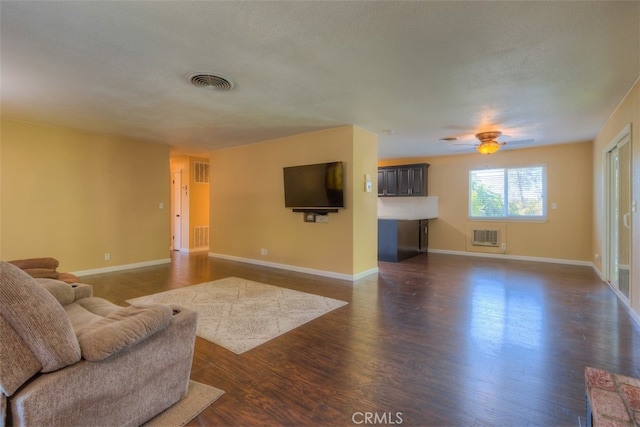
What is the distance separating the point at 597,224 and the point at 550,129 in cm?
202

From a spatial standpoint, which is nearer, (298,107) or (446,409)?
(446,409)

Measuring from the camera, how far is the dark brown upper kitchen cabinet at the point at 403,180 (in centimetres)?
806

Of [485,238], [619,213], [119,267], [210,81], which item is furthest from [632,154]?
[119,267]

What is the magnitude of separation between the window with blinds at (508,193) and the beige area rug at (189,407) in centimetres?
721

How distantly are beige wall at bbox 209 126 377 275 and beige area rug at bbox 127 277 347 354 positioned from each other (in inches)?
48.4

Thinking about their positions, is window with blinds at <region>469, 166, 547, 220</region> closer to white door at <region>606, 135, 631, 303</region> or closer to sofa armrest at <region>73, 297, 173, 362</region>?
white door at <region>606, 135, 631, 303</region>

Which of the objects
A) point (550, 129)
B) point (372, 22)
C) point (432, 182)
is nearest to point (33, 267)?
point (372, 22)

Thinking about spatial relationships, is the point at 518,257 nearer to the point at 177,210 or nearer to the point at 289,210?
the point at 289,210

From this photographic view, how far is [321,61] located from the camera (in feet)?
9.04

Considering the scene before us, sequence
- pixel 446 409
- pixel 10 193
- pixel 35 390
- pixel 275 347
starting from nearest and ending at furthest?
pixel 35 390 → pixel 446 409 → pixel 275 347 → pixel 10 193

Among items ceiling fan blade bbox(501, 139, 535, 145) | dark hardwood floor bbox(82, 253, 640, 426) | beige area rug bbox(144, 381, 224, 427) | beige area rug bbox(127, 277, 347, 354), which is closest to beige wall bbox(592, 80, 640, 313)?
dark hardwood floor bbox(82, 253, 640, 426)

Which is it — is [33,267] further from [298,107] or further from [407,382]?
[407,382]

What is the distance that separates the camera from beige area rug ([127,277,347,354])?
115 inches

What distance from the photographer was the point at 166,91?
3463 mm
